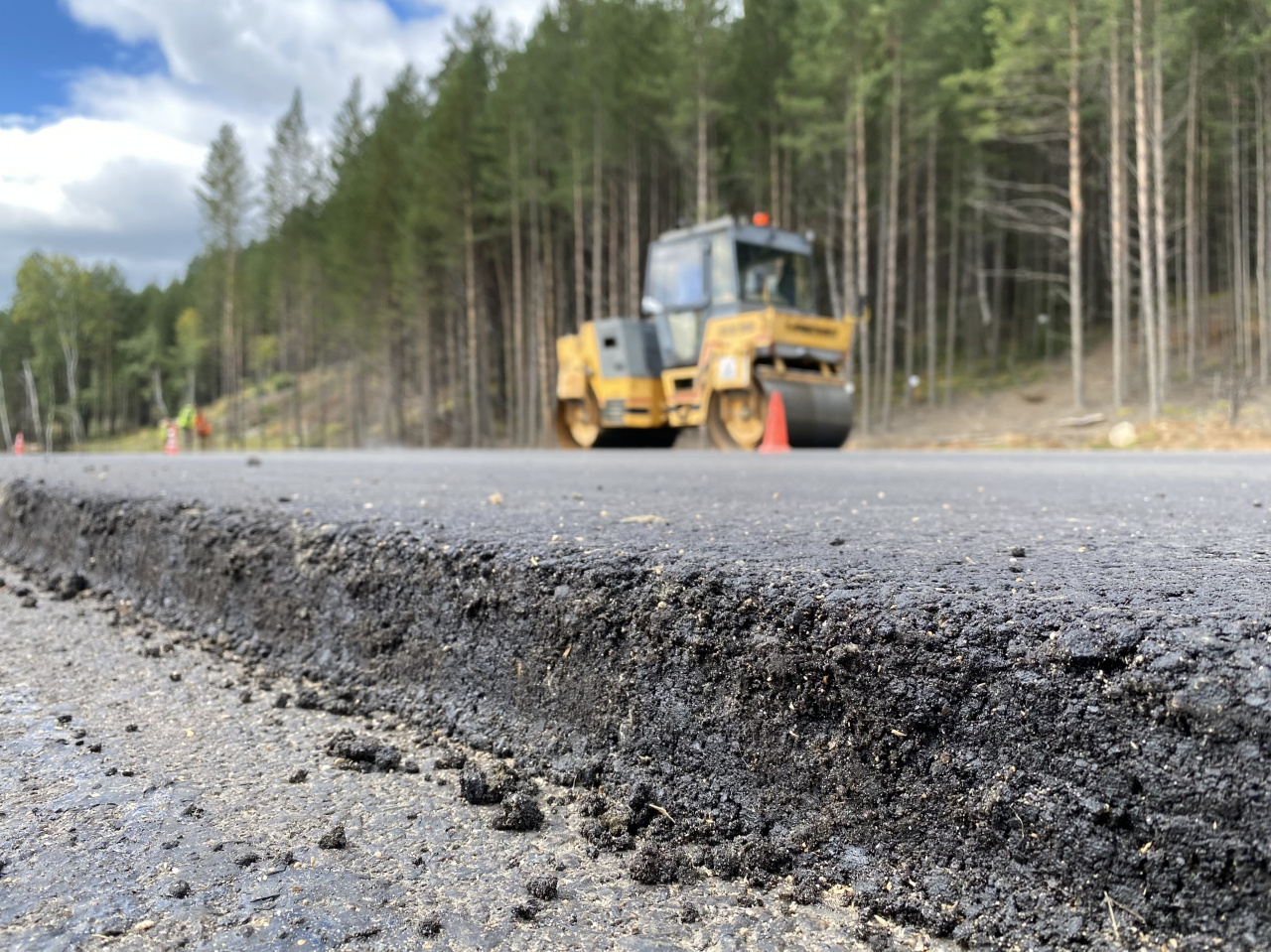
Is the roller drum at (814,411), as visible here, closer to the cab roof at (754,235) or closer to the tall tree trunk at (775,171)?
the cab roof at (754,235)

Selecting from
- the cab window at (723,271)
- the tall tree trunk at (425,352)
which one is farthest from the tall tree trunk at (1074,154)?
the tall tree trunk at (425,352)

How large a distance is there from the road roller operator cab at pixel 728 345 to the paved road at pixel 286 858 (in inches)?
315

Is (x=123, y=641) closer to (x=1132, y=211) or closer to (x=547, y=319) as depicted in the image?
(x=547, y=319)

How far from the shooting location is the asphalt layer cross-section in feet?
2.51

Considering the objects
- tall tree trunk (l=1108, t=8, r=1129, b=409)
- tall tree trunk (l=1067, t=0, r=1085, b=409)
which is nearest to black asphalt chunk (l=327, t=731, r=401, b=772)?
tall tree trunk (l=1108, t=8, r=1129, b=409)

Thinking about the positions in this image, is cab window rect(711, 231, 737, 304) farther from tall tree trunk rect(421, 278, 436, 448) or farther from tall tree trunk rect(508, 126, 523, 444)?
tall tree trunk rect(421, 278, 436, 448)

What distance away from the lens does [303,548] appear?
2012 millimetres

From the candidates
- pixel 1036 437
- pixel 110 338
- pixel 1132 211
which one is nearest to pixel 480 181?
pixel 1036 437

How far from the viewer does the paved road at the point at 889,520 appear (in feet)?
4.07

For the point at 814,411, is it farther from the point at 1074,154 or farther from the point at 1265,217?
the point at 1265,217

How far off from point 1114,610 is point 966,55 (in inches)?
975

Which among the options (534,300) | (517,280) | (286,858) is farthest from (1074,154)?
(286,858)

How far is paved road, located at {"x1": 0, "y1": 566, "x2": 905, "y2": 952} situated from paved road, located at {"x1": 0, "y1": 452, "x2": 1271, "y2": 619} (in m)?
0.50

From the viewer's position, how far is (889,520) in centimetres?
215
